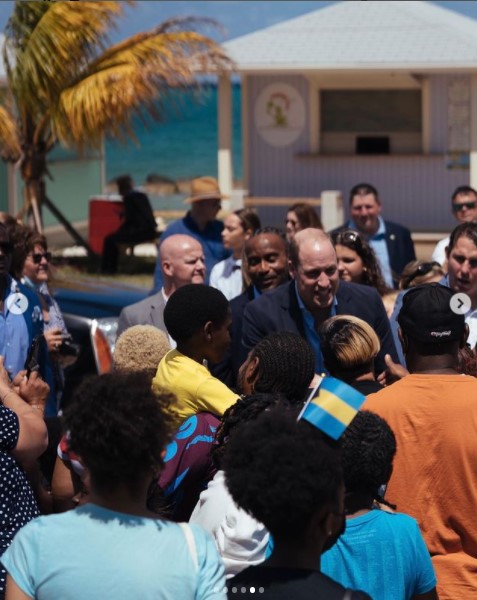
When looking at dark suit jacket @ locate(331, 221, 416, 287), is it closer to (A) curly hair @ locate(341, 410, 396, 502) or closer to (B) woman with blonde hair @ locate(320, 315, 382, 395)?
(B) woman with blonde hair @ locate(320, 315, 382, 395)

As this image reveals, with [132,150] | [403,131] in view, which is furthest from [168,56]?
[132,150]

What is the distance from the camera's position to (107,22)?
19.1 meters

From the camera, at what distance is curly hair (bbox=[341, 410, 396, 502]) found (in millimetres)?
3738

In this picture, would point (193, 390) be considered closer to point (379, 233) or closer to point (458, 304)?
point (458, 304)

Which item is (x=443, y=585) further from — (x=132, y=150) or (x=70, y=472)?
(x=132, y=150)

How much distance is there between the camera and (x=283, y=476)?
120 inches

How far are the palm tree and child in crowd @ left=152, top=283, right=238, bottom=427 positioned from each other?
44.8ft

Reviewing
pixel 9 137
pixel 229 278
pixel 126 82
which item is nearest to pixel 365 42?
pixel 126 82

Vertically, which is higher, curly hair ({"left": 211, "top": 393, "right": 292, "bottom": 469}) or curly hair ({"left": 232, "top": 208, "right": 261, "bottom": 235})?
curly hair ({"left": 232, "top": 208, "right": 261, "bottom": 235})

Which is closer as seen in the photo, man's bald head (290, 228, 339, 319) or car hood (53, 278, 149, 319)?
man's bald head (290, 228, 339, 319)

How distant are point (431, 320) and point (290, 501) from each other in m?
1.79

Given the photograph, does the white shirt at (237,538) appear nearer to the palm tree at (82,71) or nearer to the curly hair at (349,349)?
the curly hair at (349,349)

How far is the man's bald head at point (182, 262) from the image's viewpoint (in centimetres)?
750

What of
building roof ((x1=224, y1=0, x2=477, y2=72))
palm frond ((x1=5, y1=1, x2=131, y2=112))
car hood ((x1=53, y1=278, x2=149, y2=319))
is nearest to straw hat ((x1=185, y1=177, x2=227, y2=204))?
car hood ((x1=53, y1=278, x2=149, y2=319))
